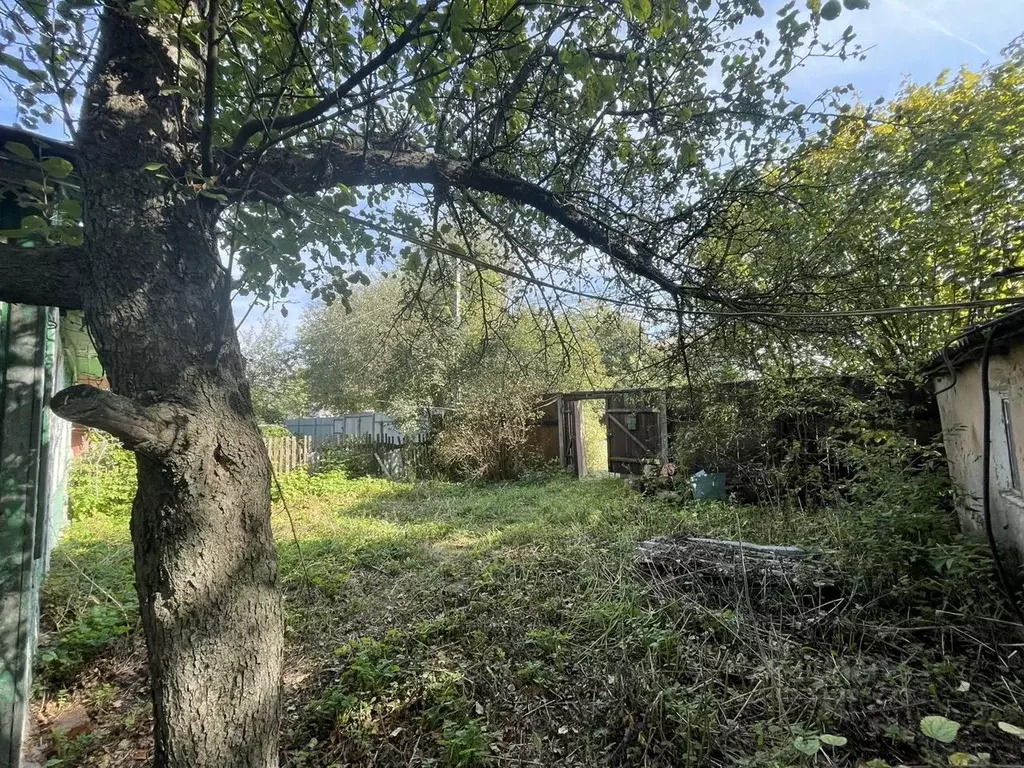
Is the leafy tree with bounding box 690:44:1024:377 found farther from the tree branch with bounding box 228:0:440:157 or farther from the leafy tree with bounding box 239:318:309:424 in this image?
the leafy tree with bounding box 239:318:309:424

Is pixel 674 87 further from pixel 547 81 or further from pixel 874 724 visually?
pixel 874 724

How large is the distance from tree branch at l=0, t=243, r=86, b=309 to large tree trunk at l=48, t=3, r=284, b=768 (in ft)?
0.27

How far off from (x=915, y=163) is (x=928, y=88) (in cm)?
383

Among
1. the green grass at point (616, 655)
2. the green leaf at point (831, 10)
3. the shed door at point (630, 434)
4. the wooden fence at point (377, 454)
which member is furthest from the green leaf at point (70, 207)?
the wooden fence at point (377, 454)

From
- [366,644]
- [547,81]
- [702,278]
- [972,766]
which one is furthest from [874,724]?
[547,81]

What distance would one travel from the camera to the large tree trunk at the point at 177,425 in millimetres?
1454

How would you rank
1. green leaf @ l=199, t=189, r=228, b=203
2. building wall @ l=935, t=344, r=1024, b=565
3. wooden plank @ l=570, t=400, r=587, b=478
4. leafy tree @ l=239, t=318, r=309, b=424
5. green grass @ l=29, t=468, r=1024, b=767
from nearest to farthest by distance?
green leaf @ l=199, t=189, r=228, b=203 < green grass @ l=29, t=468, r=1024, b=767 < building wall @ l=935, t=344, r=1024, b=565 < wooden plank @ l=570, t=400, r=587, b=478 < leafy tree @ l=239, t=318, r=309, b=424

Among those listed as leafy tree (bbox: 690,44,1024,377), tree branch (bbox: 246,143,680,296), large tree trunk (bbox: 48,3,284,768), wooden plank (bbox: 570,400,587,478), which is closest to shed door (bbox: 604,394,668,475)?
wooden plank (bbox: 570,400,587,478)

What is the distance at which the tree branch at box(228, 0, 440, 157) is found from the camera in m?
1.49

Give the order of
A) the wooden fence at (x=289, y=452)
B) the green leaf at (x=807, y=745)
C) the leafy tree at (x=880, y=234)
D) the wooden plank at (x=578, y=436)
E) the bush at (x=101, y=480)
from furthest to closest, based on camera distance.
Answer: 1. the wooden plank at (x=578, y=436)
2. the wooden fence at (x=289, y=452)
3. the bush at (x=101, y=480)
4. the leafy tree at (x=880, y=234)
5. the green leaf at (x=807, y=745)

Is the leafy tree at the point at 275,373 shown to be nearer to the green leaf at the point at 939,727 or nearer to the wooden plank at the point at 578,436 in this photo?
the wooden plank at the point at 578,436

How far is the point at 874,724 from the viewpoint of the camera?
2174 millimetres

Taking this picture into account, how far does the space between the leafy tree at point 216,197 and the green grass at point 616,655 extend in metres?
0.53

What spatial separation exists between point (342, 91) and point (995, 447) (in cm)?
496
